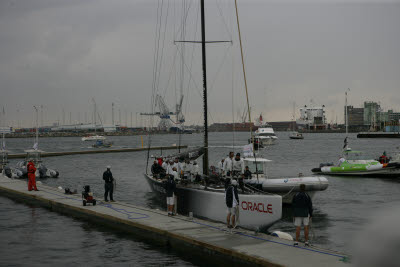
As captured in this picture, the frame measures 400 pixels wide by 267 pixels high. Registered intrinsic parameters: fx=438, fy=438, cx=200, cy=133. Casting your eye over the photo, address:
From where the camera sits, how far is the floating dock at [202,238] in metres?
10.6

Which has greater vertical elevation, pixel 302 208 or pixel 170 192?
pixel 302 208

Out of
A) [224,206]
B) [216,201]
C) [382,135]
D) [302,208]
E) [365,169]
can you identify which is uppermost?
→ [302,208]

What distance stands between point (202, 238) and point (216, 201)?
191 inches

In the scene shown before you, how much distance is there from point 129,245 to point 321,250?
Result: 6.16 m

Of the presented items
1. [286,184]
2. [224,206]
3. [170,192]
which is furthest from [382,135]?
[170,192]

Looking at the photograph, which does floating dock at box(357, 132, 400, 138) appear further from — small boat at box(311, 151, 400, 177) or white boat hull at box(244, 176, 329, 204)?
white boat hull at box(244, 176, 329, 204)

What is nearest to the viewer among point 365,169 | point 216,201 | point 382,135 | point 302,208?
point 302,208

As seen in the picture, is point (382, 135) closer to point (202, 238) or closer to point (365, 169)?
point (365, 169)

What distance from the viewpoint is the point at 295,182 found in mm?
22047

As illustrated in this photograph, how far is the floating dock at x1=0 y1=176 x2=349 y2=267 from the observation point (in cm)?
1059

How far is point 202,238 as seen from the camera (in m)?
13.0

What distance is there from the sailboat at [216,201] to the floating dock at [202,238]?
1486 mm

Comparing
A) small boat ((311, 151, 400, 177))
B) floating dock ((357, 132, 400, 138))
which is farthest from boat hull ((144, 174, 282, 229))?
floating dock ((357, 132, 400, 138))

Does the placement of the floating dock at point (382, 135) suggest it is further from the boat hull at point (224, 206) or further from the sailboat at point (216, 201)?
the boat hull at point (224, 206)
